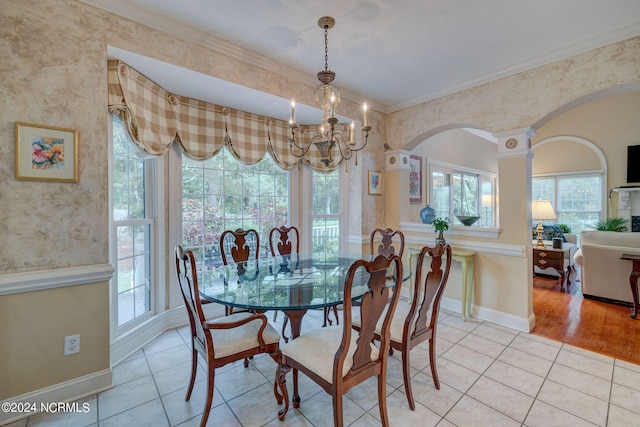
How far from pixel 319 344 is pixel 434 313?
0.86 m

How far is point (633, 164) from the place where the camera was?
6027 mm

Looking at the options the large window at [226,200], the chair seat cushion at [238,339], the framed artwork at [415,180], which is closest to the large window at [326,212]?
the large window at [226,200]

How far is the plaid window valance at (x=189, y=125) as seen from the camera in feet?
7.27

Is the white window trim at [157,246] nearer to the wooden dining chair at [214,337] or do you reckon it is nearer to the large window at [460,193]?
the wooden dining chair at [214,337]

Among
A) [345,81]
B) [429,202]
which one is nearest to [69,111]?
[345,81]

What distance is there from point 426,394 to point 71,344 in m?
2.43

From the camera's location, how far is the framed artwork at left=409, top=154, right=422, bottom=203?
4.56 metres

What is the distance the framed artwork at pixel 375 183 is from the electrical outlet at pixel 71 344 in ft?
10.8

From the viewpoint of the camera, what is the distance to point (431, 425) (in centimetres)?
167

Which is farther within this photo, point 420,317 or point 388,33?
point 388,33

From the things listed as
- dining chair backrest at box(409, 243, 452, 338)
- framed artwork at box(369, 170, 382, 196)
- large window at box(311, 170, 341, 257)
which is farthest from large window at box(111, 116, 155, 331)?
framed artwork at box(369, 170, 382, 196)

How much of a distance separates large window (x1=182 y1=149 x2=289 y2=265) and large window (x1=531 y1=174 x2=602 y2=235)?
618 cm

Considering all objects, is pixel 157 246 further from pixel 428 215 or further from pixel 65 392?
pixel 428 215

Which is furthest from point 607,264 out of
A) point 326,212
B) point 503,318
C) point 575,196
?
point 575,196
